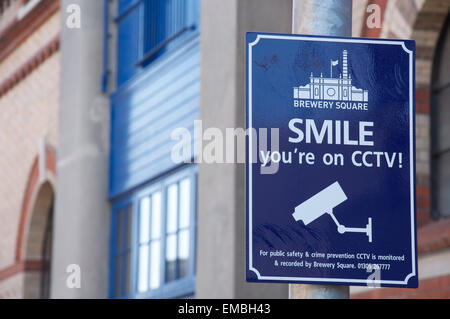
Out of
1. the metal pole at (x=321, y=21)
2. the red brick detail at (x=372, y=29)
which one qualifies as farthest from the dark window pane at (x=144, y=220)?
the metal pole at (x=321, y=21)

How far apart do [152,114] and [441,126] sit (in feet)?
20.3

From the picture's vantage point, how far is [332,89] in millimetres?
4422

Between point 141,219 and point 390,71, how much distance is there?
9.99 m

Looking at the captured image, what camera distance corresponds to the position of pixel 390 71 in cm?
454

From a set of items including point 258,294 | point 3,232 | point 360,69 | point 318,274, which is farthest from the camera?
point 3,232

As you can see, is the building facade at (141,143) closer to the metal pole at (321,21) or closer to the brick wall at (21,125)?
the brick wall at (21,125)

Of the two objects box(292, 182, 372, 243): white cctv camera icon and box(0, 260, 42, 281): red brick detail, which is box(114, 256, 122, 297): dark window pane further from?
box(292, 182, 372, 243): white cctv camera icon

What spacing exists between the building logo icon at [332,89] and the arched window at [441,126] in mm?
4189

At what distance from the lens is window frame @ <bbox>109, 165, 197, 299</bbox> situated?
12406 millimetres

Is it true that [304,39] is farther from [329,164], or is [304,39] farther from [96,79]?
[96,79]
